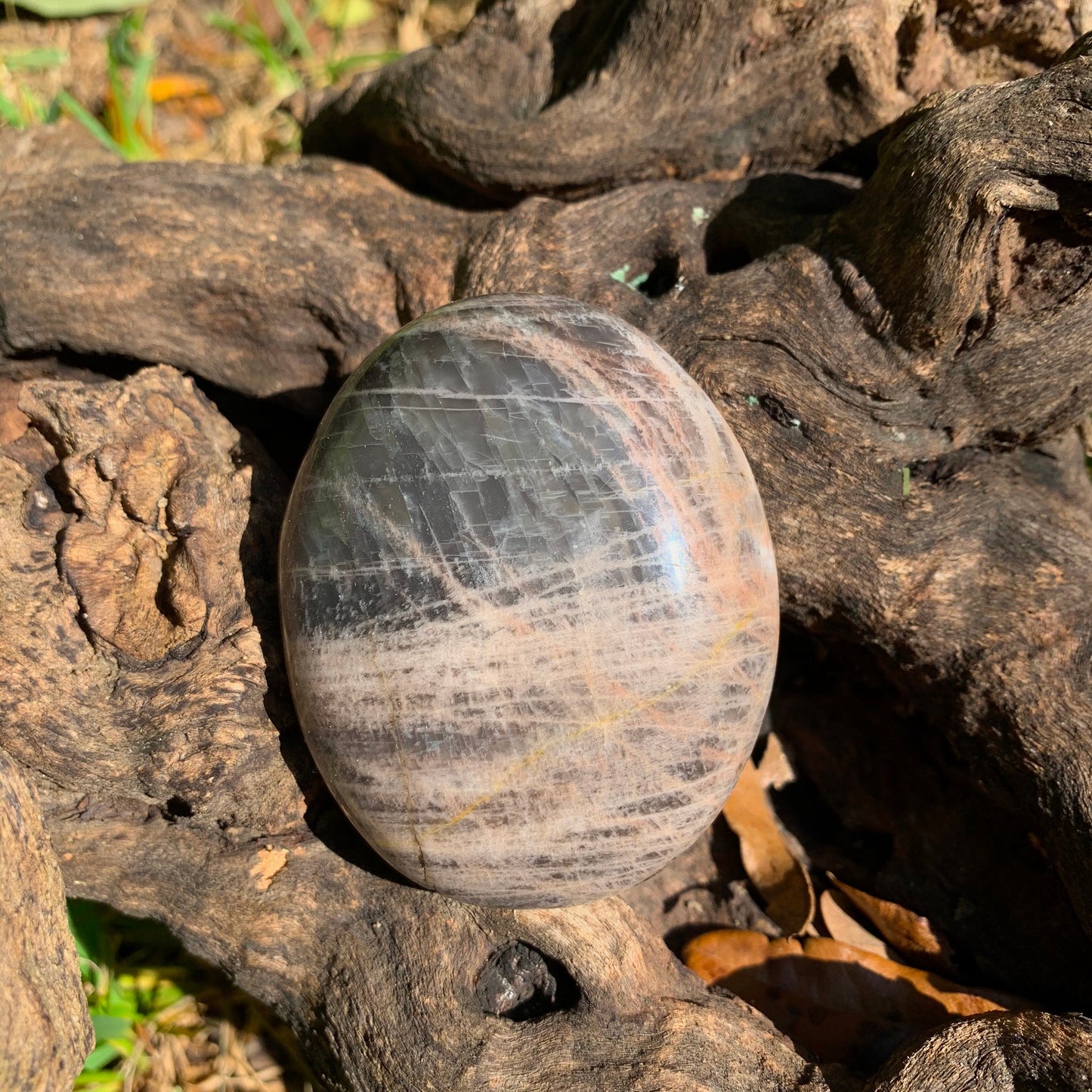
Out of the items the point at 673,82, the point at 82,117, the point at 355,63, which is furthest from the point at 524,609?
the point at 355,63

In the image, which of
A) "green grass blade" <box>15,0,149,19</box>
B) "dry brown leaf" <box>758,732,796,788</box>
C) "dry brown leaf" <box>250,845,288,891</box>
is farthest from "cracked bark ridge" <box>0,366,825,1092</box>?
"green grass blade" <box>15,0,149,19</box>

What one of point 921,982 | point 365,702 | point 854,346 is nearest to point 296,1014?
point 365,702

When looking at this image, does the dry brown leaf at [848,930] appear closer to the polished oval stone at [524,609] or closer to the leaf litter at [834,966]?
the leaf litter at [834,966]

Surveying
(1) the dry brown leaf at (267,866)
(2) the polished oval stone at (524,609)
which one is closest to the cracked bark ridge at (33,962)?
(1) the dry brown leaf at (267,866)

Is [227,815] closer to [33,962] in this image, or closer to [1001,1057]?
[33,962]

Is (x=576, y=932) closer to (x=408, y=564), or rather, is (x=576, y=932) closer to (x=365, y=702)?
(x=365, y=702)

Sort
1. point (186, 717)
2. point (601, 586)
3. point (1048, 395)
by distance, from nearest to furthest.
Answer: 1. point (601, 586)
2. point (186, 717)
3. point (1048, 395)
